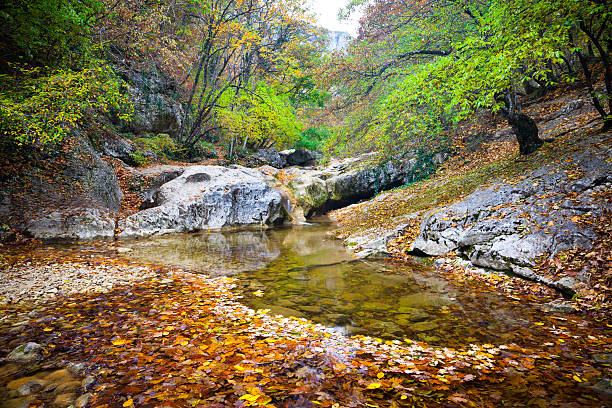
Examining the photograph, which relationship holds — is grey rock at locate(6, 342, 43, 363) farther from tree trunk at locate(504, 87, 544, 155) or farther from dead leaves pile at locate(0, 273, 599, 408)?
tree trunk at locate(504, 87, 544, 155)

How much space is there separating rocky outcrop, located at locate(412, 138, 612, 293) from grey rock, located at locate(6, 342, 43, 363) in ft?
21.0

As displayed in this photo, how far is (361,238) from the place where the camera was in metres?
8.59

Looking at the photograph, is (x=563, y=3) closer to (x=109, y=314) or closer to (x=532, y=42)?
(x=532, y=42)

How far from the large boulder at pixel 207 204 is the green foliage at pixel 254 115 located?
489 cm

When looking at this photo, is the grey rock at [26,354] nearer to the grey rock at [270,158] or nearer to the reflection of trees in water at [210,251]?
the reflection of trees in water at [210,251]

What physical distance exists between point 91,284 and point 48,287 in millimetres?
527

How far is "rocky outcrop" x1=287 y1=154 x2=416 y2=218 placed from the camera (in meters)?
15.8

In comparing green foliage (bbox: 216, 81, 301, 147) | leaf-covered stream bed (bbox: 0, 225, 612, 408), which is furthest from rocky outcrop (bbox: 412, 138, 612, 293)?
green foliage (bbox: 216, 81, 301, 147)

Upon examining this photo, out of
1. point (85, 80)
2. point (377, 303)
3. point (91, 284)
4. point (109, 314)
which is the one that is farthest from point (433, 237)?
point (85, 80)

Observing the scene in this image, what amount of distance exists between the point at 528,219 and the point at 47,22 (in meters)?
11.9

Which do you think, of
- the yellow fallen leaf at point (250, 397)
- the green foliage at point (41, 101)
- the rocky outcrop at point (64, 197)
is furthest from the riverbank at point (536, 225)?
the rocky outcrop at point (64, 197)

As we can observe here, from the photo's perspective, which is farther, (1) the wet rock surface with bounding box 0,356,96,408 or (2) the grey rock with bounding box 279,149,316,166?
(2) the grey rock with bounding box 279,149,316,166

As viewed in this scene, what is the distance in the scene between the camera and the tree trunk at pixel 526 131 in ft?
26.8

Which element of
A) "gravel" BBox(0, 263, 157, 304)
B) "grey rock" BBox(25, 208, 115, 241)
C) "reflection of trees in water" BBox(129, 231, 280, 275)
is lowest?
"reflection of trees in water" BBox(129, 231, 280, 275)
